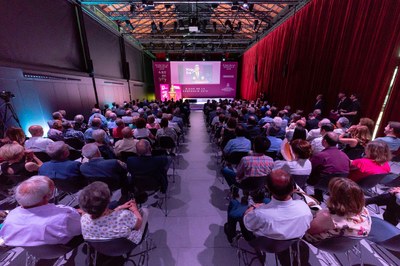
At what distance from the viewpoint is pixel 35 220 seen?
58.6 inches

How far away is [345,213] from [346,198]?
0.14 m

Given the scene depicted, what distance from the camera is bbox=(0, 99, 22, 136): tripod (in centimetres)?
444

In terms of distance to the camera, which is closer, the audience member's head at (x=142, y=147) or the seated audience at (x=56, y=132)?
the audience member's head at (x=142, y=147)

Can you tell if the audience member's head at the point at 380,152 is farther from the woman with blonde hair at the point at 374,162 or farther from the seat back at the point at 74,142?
the seat back at the point at 74,142

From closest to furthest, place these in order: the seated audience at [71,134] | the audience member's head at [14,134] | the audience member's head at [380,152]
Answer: the audience member's head at [380,152]
the audience member's head at [14,134]
the seated audience at [71,134]

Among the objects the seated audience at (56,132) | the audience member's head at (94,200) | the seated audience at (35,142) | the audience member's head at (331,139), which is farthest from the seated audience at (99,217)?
the seated audience at (56,132)

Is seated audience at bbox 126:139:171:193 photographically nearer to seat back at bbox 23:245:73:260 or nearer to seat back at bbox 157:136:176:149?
seat back at bbox 23:245:73:260

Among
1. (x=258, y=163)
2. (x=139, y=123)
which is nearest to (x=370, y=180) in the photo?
(x=258, y=163)

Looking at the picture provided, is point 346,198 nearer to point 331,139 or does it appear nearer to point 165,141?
point 331,139

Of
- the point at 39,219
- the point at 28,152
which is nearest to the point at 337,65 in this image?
the point at 39,219

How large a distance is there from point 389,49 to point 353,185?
16.8 ft

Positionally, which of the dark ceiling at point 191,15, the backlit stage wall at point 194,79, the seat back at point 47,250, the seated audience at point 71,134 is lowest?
the seat back at point 47,250

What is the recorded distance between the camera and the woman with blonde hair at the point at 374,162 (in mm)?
2344

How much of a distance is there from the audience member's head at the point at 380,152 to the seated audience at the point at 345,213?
4.09ft
